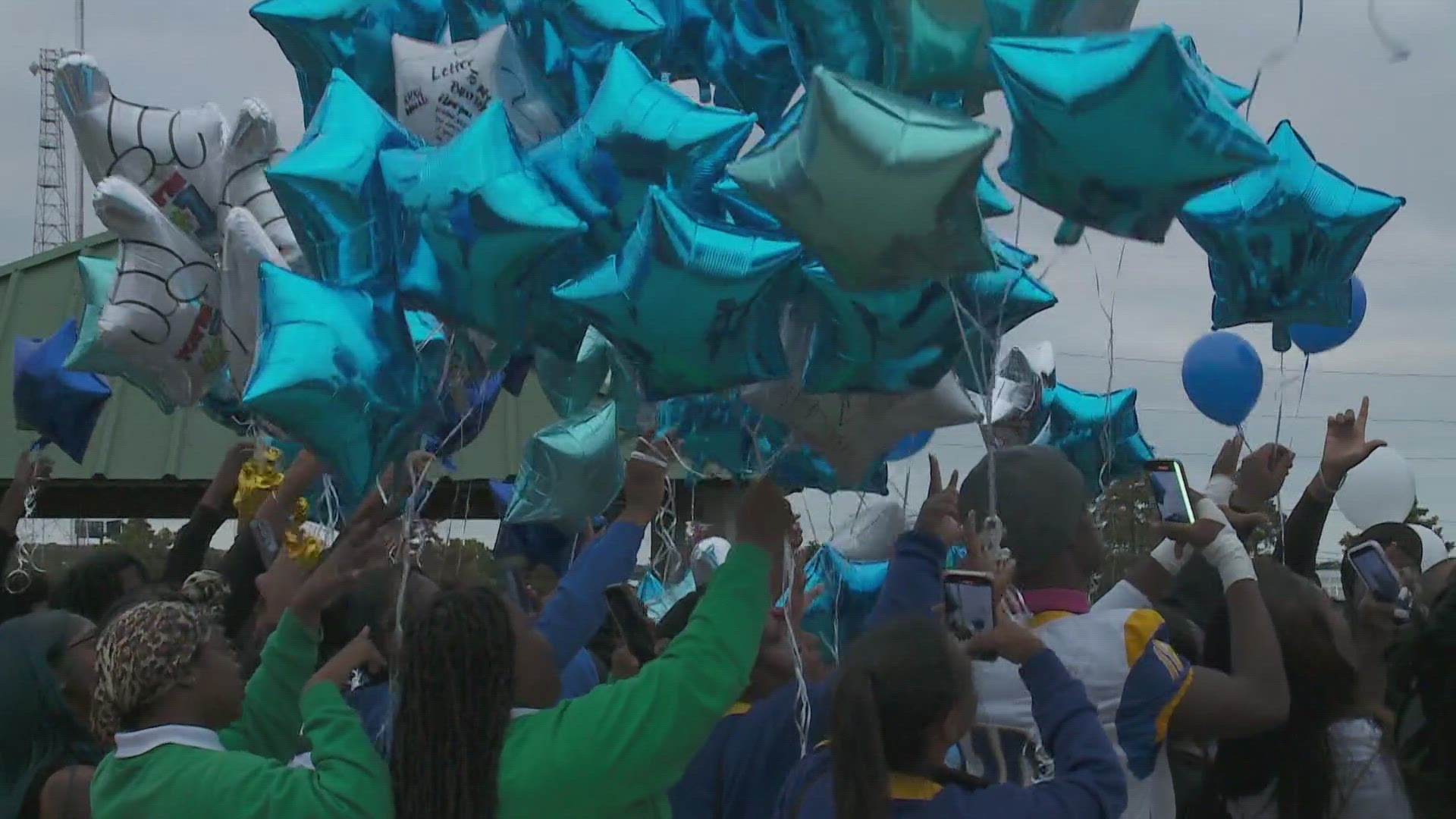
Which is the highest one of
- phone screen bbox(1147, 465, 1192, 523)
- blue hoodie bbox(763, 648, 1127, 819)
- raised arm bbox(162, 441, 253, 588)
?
phone screen bbox(1147, 465, 1192, 523)

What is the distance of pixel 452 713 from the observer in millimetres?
1978

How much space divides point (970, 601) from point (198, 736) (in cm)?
106

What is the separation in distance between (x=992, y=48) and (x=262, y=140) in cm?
208

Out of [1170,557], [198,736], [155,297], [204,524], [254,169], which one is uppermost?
[254,169]

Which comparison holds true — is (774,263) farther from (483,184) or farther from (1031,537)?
(1031,537)

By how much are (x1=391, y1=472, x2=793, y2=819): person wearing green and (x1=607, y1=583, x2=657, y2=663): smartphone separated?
717mm

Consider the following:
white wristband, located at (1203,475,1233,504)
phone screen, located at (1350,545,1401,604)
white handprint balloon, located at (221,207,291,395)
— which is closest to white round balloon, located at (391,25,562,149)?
white handprint balloon, located at (221,207,291,395)

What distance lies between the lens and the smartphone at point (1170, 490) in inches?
97.5

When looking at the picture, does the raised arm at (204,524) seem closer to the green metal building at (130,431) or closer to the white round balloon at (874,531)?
the white round balloon at (874,531)

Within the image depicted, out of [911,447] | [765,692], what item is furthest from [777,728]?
[911,447]

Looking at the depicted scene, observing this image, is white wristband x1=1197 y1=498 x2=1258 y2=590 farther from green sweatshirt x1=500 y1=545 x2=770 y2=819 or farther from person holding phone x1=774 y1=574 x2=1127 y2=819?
green sweatshirt x1=500 y1=545 x2=770 y2=819

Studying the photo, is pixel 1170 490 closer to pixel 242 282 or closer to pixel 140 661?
pixel 140 661

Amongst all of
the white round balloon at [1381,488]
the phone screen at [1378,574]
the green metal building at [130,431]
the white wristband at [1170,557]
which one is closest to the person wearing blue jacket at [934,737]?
the white wristband at [1170,557]

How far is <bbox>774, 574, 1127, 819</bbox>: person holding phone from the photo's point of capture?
189cm
